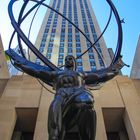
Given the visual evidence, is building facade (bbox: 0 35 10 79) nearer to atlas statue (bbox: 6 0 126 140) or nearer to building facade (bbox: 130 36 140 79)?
atlas statue (bbox: 6 0 126 140)

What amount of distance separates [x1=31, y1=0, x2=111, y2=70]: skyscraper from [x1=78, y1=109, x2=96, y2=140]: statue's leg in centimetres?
3934

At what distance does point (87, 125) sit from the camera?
478 cm

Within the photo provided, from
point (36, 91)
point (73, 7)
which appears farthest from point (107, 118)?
point (73, 7)

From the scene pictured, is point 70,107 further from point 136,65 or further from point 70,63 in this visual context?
point 136,65

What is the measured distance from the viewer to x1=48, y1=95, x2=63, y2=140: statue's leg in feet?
14.8

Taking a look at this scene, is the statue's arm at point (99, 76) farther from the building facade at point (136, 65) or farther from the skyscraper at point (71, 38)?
the skyscraper at point (71, 38)

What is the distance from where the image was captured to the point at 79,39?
57.4 m

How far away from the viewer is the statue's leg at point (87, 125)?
4.74 metres

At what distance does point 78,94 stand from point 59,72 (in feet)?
3.05

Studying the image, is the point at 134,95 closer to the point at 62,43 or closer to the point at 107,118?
the point at 107,118

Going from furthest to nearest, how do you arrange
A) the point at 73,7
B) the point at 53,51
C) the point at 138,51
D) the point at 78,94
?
the point at 73,7, the point at 53,51, the point at 138,51, the point at 78,94

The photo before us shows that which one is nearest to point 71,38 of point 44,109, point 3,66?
point 3,66

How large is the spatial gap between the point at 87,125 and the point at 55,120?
595 millimetres

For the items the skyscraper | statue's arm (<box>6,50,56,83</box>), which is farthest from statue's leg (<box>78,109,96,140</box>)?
the skyscraper
